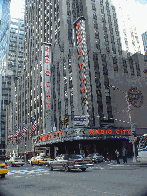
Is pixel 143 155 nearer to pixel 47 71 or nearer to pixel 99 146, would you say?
pixel 99 146

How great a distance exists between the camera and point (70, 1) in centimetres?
7131

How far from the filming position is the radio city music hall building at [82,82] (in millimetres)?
46094

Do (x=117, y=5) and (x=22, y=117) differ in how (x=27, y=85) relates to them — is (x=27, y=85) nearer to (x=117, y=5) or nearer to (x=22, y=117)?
(x=22, y=117)

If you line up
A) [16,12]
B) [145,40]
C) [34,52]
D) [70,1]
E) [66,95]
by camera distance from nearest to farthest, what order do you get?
[66,95] < [70,1] < [34,52] < [16,12] < [145,40]

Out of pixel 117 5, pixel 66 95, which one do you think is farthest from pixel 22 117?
pixel 117 5

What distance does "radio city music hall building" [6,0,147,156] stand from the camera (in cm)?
4609

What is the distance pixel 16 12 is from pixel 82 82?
122 metres

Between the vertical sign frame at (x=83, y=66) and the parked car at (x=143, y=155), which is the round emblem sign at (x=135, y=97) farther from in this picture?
the parked car at (x=143, y=155)

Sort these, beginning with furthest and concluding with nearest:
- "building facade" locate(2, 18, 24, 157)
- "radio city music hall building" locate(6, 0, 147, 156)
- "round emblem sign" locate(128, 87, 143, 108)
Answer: "building facade" locate(2, 18, 24, 157), "round emblem sign" locate(128, 87, 143, 108), "radio city music hall building" locate(6, 0, 147, 156)

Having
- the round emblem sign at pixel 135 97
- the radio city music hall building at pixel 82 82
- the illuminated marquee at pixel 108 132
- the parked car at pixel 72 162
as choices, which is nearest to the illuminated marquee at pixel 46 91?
the radio city music hall building at pixel 82 82

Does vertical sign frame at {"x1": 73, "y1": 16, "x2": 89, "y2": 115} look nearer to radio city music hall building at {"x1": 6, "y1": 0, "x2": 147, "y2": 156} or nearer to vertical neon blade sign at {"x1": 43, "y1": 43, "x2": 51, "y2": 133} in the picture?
radio city music hall building at {"x1": 6, "y1": 0, "x2": 147, "y2": 156}

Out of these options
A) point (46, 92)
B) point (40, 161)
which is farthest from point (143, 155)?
point (46, 92)

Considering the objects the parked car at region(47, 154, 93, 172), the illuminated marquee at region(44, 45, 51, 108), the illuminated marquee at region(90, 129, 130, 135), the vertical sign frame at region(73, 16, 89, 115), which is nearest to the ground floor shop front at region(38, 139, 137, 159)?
the illuminated marquee at region(90, 129, 130, 135)

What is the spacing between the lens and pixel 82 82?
4834 cm
